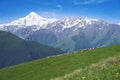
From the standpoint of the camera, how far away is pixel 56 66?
5362 cm

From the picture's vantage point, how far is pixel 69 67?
50.2m

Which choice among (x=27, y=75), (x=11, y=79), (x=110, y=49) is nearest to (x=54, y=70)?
(x=27, y=75)

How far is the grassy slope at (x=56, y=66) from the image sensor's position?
49.1m

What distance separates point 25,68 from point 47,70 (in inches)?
306

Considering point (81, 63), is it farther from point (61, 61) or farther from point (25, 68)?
point (25, 68)

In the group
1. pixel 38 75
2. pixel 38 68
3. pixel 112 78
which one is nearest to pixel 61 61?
pixel 38 68

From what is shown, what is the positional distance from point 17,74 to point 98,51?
16518 mm

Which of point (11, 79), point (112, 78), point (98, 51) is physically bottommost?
point (11, 79)

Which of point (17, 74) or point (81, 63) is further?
point (17, 74)

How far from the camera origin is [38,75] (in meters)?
49.4

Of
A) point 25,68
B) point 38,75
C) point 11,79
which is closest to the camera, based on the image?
point 38,75

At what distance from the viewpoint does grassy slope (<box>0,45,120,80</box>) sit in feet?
161

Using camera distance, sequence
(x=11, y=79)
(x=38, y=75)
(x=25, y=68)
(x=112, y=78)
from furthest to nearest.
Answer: (x=25, y=68) → (x=11, y=79) → (x=38, y=75) → (x=112, y=78)

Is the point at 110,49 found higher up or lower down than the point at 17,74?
higher up
